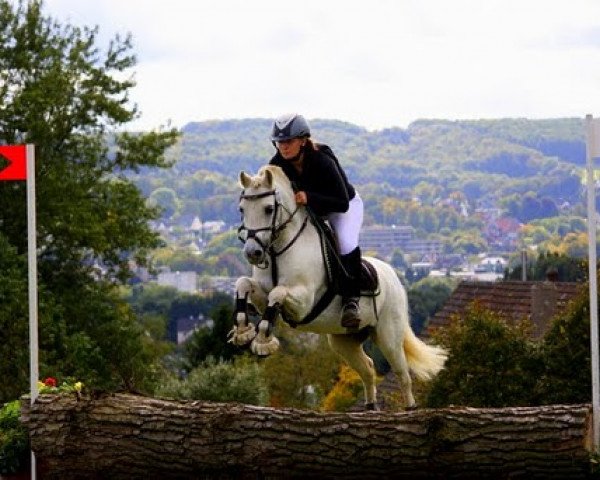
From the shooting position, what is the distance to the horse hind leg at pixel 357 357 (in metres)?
13.7

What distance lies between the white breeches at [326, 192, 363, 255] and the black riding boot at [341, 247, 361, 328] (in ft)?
0.17

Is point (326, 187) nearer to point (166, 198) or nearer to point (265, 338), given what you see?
point (265, 338)

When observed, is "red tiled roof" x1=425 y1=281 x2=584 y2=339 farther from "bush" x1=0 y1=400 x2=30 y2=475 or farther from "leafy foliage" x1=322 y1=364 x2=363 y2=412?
"bush" x1=0 y1=400 x2=30 y2=475

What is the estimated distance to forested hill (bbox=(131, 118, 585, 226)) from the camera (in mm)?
103000

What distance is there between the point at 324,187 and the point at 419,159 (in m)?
104

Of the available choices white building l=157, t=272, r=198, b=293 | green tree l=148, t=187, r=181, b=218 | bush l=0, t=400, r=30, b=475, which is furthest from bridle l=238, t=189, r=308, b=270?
green tree l=148, t=187, r=181, b=218

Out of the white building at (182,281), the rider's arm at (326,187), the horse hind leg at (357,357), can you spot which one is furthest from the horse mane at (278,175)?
the white building at (182,281)

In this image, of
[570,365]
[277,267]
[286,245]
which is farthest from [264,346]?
[570,365]

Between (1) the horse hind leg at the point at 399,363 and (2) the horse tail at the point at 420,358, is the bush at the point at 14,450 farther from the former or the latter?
(2) the horse tail at the point at 420,358

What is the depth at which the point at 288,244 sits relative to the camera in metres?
12.2

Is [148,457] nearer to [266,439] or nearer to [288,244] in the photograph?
[266,439]

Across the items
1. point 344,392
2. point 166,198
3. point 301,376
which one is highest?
point 166,198

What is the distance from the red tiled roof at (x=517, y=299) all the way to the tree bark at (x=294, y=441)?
63.5 ft

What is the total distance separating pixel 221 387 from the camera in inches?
1318
